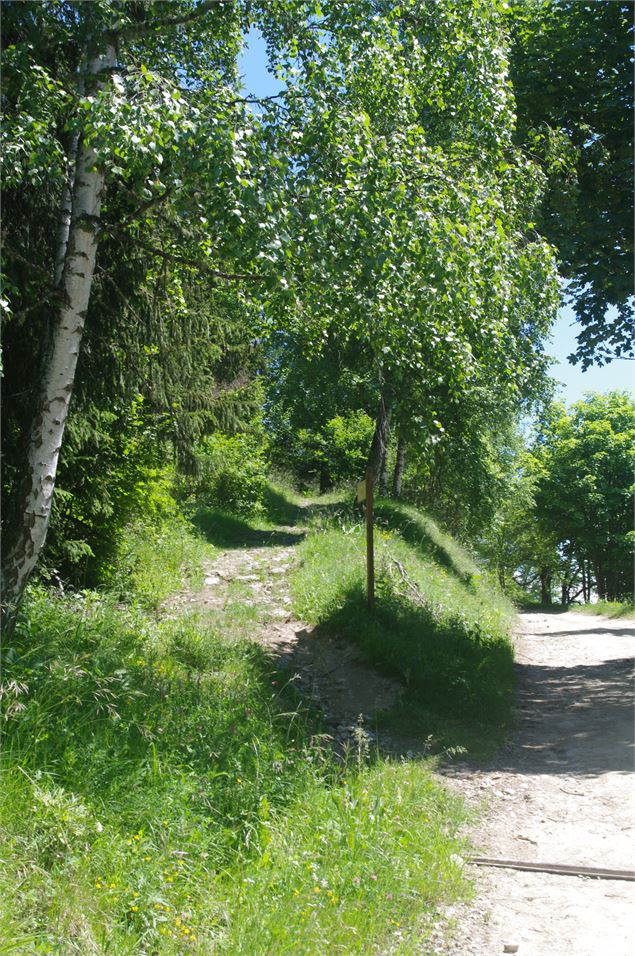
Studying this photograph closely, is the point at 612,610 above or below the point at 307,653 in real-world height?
below

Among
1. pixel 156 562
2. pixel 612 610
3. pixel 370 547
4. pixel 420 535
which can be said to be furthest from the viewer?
pixel 612 610

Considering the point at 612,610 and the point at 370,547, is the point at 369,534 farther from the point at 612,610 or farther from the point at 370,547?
the point at 612,610

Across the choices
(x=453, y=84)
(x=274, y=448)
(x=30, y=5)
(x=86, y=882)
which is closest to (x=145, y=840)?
(x=86, y=882)

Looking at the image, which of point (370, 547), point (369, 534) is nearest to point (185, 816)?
point (370, 547)

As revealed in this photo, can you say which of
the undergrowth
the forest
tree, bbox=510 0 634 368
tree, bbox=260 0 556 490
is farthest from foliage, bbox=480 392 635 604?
tree, bbox=260 0 556 490

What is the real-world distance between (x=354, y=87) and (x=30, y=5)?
2971 mm

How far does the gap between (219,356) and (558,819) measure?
25.7ft

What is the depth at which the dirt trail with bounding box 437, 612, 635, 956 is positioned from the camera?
4238mm

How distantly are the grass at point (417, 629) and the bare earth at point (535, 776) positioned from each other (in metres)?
0.28

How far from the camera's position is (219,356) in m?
11.6

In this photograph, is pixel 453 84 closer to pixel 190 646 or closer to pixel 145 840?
pixel 190 646

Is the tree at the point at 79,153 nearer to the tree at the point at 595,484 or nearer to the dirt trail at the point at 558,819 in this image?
the dirt trail at the point at 558,819

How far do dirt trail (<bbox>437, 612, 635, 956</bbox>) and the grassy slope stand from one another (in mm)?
342

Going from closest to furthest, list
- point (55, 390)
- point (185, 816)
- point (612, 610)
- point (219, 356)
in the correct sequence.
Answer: point (185, 816) < point (55, 390) < point (219, 356) < point (612, 610)
